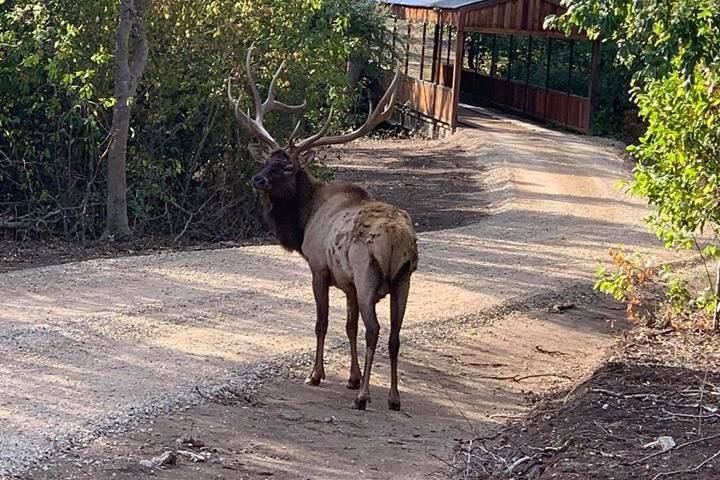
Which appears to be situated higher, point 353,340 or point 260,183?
point 260,183

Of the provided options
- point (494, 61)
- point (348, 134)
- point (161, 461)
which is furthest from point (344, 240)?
point (494, 61)

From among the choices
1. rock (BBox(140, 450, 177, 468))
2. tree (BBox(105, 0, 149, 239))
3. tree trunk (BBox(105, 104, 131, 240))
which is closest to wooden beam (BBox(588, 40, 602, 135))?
tree (BBox(105, 0, 149, 239))

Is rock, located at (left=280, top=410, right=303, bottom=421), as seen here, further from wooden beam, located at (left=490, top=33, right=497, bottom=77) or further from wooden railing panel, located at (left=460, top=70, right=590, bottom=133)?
wooden beam, located at (left=490, top=33, right=497, bottom=77)

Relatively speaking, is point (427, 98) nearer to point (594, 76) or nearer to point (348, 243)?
point (594, 76)

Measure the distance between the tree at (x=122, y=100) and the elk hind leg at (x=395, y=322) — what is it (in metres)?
8.04

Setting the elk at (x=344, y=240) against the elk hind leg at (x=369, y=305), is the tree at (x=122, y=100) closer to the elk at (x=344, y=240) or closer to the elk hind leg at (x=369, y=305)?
the elk at (x=344, y=240)

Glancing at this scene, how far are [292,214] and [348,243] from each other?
3.82ft

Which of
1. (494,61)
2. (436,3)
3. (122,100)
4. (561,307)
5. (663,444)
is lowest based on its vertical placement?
(561,307)

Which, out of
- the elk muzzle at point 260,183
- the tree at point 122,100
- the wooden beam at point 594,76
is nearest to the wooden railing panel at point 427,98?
the wooden beam at point 594,76

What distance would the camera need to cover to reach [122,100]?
16.5m

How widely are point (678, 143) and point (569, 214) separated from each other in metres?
8.70

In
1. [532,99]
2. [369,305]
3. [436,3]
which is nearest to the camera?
[369,305]

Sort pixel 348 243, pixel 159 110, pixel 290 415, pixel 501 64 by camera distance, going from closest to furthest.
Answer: pixel 290 415 → pixel 348 243 → pixel 159 110 → pixel 501 64

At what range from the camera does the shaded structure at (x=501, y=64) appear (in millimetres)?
32750
